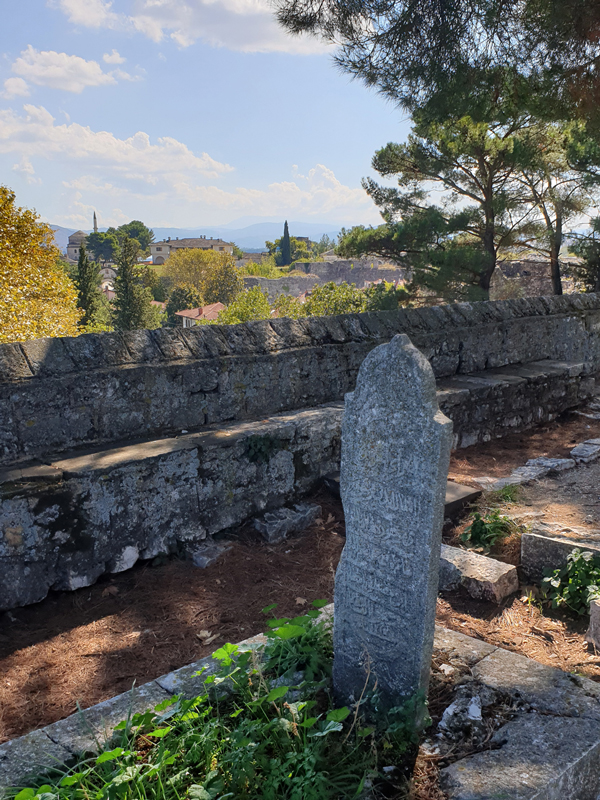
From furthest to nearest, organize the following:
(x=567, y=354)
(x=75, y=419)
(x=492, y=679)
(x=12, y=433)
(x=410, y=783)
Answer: (x=567, y=354), (x=75, y=419), (x=12, y=433), (x=492, y=679), (x=410, y=783)

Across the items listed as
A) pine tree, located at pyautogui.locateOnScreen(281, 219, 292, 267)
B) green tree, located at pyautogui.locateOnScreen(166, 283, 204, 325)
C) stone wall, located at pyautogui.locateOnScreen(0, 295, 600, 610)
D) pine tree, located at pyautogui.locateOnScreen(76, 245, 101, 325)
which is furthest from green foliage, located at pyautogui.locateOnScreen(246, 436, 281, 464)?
pine tree, located at pyautogui.locateOnScreen(281, 219, 292, 267)

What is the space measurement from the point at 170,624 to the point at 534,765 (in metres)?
1.84

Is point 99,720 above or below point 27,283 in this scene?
below

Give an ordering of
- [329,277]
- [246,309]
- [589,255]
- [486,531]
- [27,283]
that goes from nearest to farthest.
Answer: [486,531]
[27,283]
[589,255]
[246,309]
[329,277]

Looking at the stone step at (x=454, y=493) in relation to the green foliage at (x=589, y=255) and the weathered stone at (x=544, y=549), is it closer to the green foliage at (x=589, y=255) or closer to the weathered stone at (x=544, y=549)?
the weathered stone at (x=544, y=549)

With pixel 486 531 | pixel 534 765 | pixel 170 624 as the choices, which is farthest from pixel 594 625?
pixel 170 624

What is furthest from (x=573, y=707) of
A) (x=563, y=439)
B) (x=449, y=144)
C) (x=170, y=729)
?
(x=449, y=144)

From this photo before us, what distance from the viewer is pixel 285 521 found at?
391cm

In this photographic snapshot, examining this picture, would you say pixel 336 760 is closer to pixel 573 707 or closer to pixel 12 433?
pixel 573 707

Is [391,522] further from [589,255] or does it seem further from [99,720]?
[589,255]

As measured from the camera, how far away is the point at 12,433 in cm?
335

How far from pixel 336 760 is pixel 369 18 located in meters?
6.97

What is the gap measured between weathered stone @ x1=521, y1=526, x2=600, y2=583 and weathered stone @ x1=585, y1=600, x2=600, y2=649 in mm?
456

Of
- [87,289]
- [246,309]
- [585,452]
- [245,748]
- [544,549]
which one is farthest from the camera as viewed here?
[87,289]
